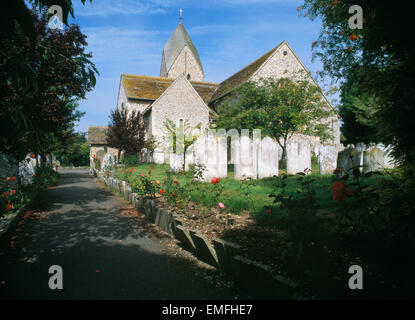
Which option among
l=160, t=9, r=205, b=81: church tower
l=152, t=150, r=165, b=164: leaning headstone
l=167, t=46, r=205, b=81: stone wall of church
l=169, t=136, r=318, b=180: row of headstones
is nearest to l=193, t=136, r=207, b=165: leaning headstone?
l=169, t=136, r=318, b=180: row of headstones

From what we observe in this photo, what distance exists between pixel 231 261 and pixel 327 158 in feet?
30.2

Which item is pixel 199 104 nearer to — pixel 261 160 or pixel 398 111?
pixel 261 160

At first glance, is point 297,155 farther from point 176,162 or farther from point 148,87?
point 148,87

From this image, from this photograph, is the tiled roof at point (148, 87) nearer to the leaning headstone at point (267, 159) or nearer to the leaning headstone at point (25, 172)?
the leaning headstone at point (25, 172)

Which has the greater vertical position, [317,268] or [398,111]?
[398,111]

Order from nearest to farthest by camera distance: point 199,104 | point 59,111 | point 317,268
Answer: point 317,268 < point 59,111 < point 199,104

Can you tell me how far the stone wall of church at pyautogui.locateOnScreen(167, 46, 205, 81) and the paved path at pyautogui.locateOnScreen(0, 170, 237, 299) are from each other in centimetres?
3816

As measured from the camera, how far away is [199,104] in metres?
27.6

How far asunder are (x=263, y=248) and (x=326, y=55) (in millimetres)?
9563

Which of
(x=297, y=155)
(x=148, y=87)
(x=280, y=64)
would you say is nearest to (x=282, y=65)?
(x=280, y=64)

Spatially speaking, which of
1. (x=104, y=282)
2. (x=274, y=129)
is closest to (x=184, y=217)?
(x=104, y=282)

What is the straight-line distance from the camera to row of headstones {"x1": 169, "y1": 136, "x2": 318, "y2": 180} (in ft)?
31.1

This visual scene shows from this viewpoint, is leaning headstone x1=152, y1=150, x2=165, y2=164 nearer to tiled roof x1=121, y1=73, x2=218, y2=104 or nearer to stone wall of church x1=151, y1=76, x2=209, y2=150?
stone wall of church x1=151, y1=76, x2=209, y2=150
